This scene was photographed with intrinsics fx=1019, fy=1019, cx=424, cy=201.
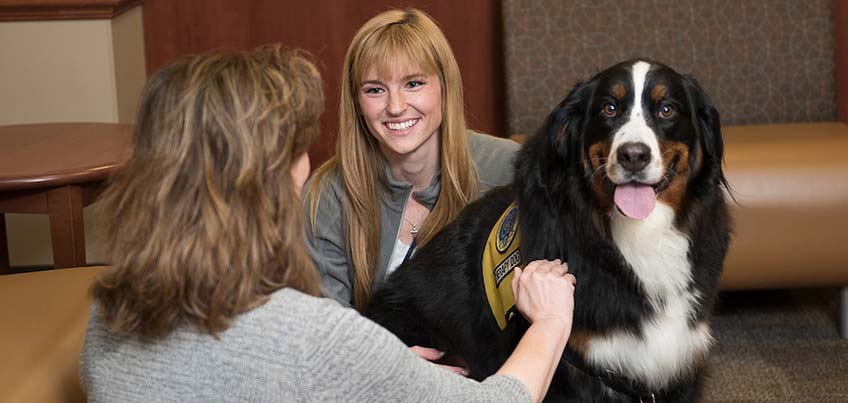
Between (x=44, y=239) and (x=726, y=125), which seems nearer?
(x=726, y=125)

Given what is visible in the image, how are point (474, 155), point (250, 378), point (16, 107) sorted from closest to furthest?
point (250, 378) → point (474, 155) → point (16, 107)

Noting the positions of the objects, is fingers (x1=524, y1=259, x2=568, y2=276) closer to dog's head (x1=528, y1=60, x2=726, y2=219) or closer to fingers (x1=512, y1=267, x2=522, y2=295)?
fingers (x1=512, y1=267, x2=522, y2=295)

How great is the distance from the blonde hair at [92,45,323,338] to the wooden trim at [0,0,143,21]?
8.33 ft

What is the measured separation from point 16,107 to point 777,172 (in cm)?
260

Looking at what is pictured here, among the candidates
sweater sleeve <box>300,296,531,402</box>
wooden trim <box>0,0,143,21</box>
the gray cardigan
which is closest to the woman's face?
the gray cardigan

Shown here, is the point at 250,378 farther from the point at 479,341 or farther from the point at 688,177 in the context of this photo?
the point at 688,177

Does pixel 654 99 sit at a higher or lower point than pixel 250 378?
higher

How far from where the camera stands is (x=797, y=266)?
2.81 m

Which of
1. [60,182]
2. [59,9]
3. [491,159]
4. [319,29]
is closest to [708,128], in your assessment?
[491,159]

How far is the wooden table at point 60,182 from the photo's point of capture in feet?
7.93

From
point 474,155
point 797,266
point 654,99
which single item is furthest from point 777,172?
point 654,99

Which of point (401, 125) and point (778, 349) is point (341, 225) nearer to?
point (401, 125)

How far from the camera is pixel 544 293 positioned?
1.61m

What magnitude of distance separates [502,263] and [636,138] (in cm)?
34
